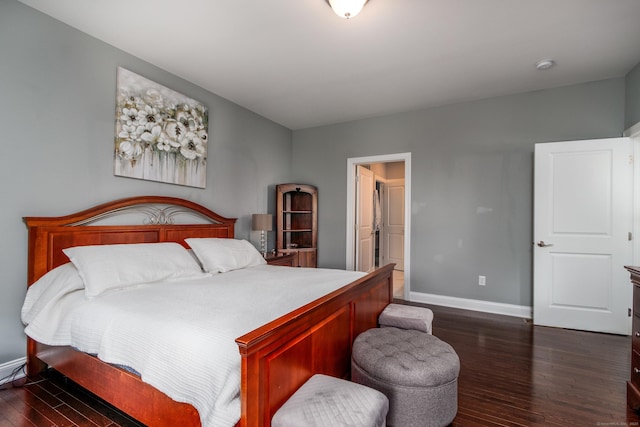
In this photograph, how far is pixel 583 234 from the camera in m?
3.12

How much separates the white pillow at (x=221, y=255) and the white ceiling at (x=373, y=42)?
1773 mm

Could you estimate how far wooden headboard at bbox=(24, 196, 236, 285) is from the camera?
7.07 ft

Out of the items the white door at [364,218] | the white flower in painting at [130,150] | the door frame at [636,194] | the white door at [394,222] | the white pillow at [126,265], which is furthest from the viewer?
the white door at [394,222]

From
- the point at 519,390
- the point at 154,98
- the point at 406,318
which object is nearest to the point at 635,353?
the point at 519,390

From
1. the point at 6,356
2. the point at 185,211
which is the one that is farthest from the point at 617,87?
the point at 6,356

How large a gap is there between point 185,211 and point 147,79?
1331mm

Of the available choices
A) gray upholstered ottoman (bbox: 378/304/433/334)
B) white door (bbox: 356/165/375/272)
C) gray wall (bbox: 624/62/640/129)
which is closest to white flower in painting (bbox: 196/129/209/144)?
white door (bbox: 356/165/375/272)

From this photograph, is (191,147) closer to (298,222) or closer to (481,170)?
(298,222)

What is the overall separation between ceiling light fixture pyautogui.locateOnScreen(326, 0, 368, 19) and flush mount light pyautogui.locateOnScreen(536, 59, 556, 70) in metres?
1.99

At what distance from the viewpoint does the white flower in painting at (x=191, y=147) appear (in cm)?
318

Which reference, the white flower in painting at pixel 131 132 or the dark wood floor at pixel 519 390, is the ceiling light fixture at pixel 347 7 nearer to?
the white flower in painting at pixel 131 132

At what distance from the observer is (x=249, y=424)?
1.08 metres

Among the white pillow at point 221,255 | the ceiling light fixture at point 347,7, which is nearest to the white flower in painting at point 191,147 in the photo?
the white pillow at point 221,255

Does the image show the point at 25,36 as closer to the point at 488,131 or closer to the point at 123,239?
the point at 123,239
